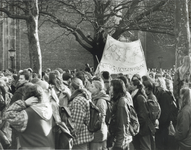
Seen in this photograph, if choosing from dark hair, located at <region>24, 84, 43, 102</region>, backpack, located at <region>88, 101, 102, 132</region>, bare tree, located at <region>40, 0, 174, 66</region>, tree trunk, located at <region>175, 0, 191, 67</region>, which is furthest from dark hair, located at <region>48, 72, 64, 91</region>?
bare tree, located at <region>40, 0, 174, 66</region>

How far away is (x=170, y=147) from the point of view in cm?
817

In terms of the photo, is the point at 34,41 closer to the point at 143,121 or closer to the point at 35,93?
the point at 143,121

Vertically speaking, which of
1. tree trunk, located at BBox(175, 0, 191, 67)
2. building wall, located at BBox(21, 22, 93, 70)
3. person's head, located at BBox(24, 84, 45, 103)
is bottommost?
building wall, located at BBox(21, 22, 93, 70)

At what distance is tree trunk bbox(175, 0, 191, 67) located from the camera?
11.3 m

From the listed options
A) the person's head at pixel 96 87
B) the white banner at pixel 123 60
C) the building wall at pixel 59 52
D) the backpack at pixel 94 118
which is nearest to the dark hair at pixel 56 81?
the person's head at pixel 96 87

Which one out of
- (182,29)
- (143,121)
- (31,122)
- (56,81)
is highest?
(182,29)

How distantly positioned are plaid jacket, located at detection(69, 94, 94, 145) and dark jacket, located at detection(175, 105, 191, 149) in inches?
56.0

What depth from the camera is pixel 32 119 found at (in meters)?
4.13

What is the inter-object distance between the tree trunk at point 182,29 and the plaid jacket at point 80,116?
6.72 metres

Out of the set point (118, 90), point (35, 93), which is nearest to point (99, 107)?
point (118, 90)

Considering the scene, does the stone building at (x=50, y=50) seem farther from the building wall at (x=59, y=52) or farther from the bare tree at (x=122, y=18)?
the bare tree at (x=122, y=18)

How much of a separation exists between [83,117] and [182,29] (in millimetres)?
7149

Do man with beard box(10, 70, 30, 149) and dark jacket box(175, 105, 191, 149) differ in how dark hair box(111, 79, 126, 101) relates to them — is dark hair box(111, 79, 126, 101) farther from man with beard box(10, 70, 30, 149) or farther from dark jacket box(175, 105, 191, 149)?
man with beard box(10, 70, 30, 149)

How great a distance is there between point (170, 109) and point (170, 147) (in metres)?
0.97
